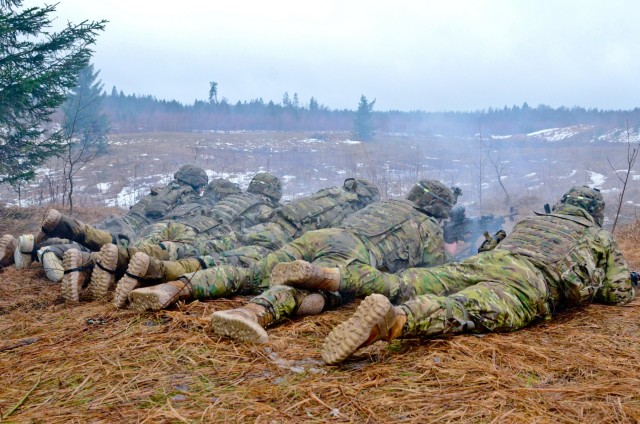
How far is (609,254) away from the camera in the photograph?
12.6 feet

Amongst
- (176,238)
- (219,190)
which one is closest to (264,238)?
(176,238)

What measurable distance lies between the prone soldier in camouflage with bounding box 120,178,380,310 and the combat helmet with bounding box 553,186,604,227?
2.61 m

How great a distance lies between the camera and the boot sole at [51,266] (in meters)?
4.82

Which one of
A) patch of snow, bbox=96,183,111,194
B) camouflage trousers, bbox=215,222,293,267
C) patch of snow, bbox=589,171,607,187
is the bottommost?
patch of snow, bbox=96,183,111,194

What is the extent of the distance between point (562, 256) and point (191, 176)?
6.78m

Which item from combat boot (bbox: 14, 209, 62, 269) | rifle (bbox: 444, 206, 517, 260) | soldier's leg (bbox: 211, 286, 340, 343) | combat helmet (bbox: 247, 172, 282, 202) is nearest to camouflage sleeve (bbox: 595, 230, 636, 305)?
soldier's leg (bbox: 211, 286, 340, 343)

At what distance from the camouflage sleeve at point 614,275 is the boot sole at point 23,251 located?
18.4 feet

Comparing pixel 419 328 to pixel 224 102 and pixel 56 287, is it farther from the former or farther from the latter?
pixel 224 102

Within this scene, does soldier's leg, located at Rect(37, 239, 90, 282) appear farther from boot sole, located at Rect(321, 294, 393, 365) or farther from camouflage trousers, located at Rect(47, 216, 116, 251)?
boot sole, located at Rect(321, 294, 393, 365)

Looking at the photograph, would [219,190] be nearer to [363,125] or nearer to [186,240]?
[186,240]

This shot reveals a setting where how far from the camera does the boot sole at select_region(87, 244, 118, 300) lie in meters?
3.93

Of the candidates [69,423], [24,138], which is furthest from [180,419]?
[24,138]

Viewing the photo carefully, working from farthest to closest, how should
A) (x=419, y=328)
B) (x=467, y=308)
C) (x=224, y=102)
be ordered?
(x=224, y=102) < (x=467, y=308) < (x=419, y=328)

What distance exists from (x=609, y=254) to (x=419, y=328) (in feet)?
7.20
